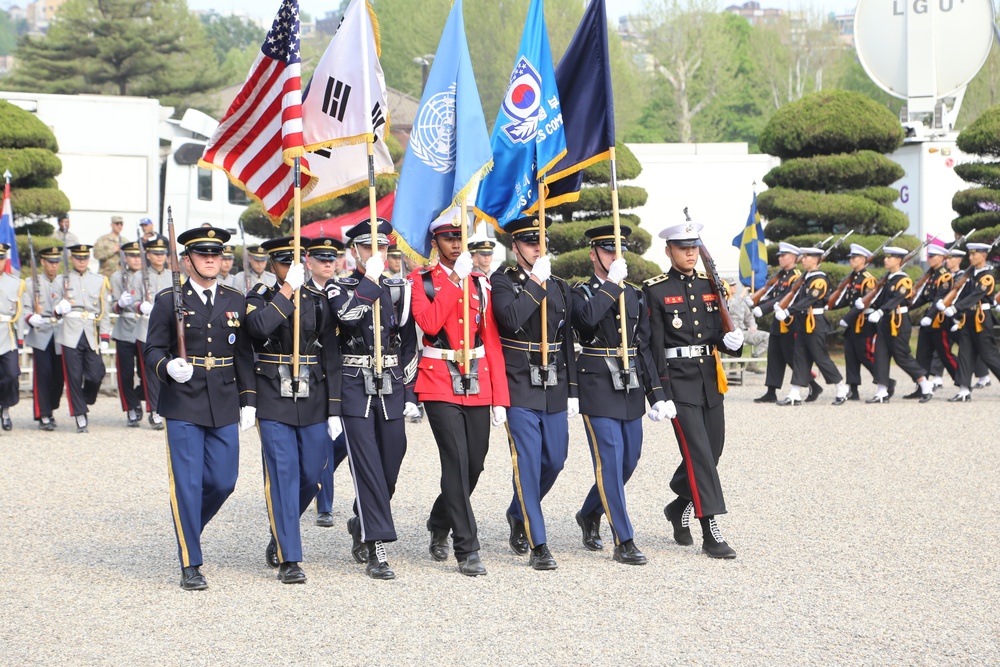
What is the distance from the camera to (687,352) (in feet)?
27.6

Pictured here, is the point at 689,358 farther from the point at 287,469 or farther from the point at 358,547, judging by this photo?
the point at 287,469

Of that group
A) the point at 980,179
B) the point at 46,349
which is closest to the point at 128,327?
the point at 46,349

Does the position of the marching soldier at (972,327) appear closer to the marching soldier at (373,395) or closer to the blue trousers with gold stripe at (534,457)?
the blue trousers with gold stripe at (534,457)

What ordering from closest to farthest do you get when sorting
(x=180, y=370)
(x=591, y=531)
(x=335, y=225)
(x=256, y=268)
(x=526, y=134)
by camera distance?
1. (x=180, y=370)
2. (x=591, y=531)
3. (x=526, y=134)
4. (x=256, y=268)
5. (x=335, y=225)

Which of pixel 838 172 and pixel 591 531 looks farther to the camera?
pixel 838 172

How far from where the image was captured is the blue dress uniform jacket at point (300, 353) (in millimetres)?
7645

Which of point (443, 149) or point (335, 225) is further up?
point (335, 225)

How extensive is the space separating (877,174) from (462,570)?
17563mm

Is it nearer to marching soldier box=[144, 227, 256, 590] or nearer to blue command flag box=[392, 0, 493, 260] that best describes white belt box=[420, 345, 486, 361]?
blue command flag box=[392, 0, 493, 260]

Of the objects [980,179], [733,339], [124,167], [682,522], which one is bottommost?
[682,522]

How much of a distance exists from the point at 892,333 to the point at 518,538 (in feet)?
31.9

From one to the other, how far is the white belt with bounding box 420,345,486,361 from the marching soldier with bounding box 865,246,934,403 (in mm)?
9730

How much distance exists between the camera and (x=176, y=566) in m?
8.04

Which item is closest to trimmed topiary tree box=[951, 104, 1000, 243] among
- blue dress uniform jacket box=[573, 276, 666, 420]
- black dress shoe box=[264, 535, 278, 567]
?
blue dress uniform jacket box=[573, 276, 666, 420]
